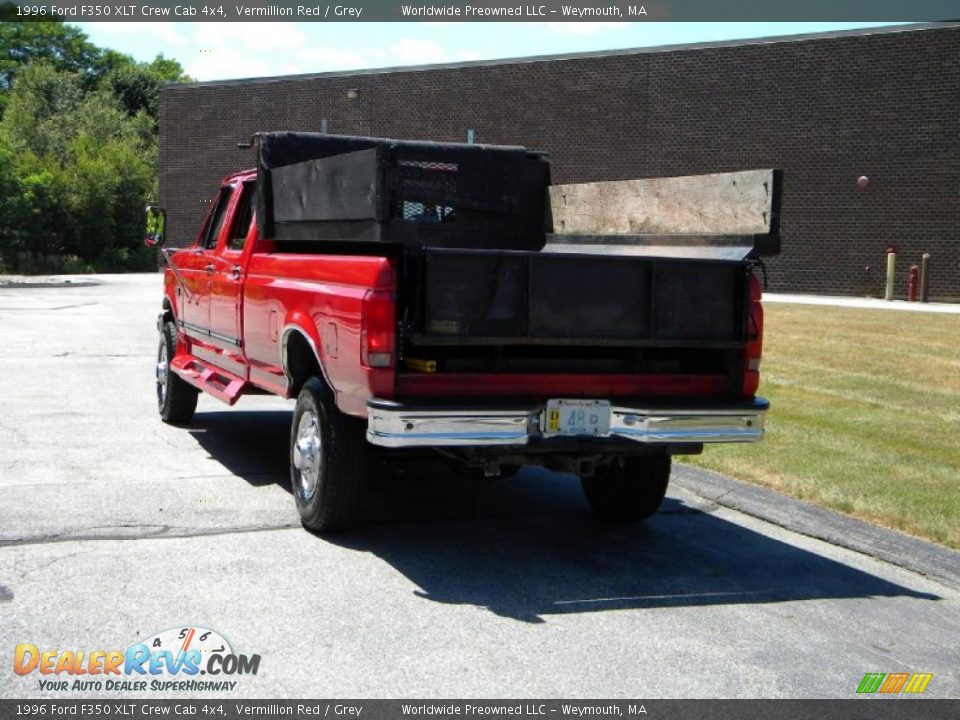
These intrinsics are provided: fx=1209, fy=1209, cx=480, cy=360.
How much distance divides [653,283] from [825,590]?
1.83 meters

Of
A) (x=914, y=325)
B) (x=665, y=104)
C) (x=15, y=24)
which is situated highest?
(x=15, y=24)

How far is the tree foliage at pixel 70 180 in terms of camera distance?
137 ft

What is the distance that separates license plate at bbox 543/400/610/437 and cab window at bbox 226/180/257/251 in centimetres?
366

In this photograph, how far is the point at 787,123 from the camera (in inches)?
1305

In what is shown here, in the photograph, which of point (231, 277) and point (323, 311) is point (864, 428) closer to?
point (231, 277)

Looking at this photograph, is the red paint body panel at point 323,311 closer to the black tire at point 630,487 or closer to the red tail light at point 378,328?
the red tail light at point 378,328

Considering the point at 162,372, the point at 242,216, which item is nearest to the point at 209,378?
the point at 242,216

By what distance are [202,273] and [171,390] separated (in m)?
1.35

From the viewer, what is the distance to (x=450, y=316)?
239 inches

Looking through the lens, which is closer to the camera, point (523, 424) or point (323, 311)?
point (523, 424)

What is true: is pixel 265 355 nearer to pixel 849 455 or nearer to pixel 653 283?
pixel 653 283

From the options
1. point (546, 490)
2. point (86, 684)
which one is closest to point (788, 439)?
point (546, 490)

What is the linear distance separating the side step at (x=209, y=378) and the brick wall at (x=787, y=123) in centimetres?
2506

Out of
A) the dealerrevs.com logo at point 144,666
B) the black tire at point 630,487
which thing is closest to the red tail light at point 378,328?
the dealerrevs.com logo at point 144,666
